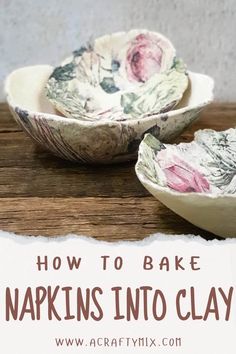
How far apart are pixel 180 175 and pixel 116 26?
41cm

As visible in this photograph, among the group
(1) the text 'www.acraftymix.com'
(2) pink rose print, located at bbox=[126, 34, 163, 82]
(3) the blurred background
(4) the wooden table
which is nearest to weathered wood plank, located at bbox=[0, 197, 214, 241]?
(4) the wooden table

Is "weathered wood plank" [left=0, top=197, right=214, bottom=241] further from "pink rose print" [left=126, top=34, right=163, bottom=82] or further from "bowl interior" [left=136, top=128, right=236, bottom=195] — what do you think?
"pink rose print" [left=126, top=34, right=163, bottom=82]

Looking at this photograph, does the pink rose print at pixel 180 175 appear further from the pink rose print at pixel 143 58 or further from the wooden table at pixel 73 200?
the pink rose print at pixel 143 58

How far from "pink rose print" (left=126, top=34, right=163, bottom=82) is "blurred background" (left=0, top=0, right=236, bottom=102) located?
0.11 metres

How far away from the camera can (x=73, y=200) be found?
725mm

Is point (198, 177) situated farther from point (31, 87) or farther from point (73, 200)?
point (31, 87)

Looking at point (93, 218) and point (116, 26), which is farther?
point (116, 26)

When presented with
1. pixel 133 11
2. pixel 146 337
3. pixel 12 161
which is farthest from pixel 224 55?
pixel 146 337

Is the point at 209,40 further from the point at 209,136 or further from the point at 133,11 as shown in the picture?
the point at 209,136

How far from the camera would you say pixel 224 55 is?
3.50 feet

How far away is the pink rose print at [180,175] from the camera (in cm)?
69

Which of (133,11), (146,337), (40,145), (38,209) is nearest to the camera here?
(146,337)

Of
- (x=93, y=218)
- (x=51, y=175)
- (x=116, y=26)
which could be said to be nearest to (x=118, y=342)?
(x=93, y=218)

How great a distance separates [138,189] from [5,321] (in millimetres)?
230
